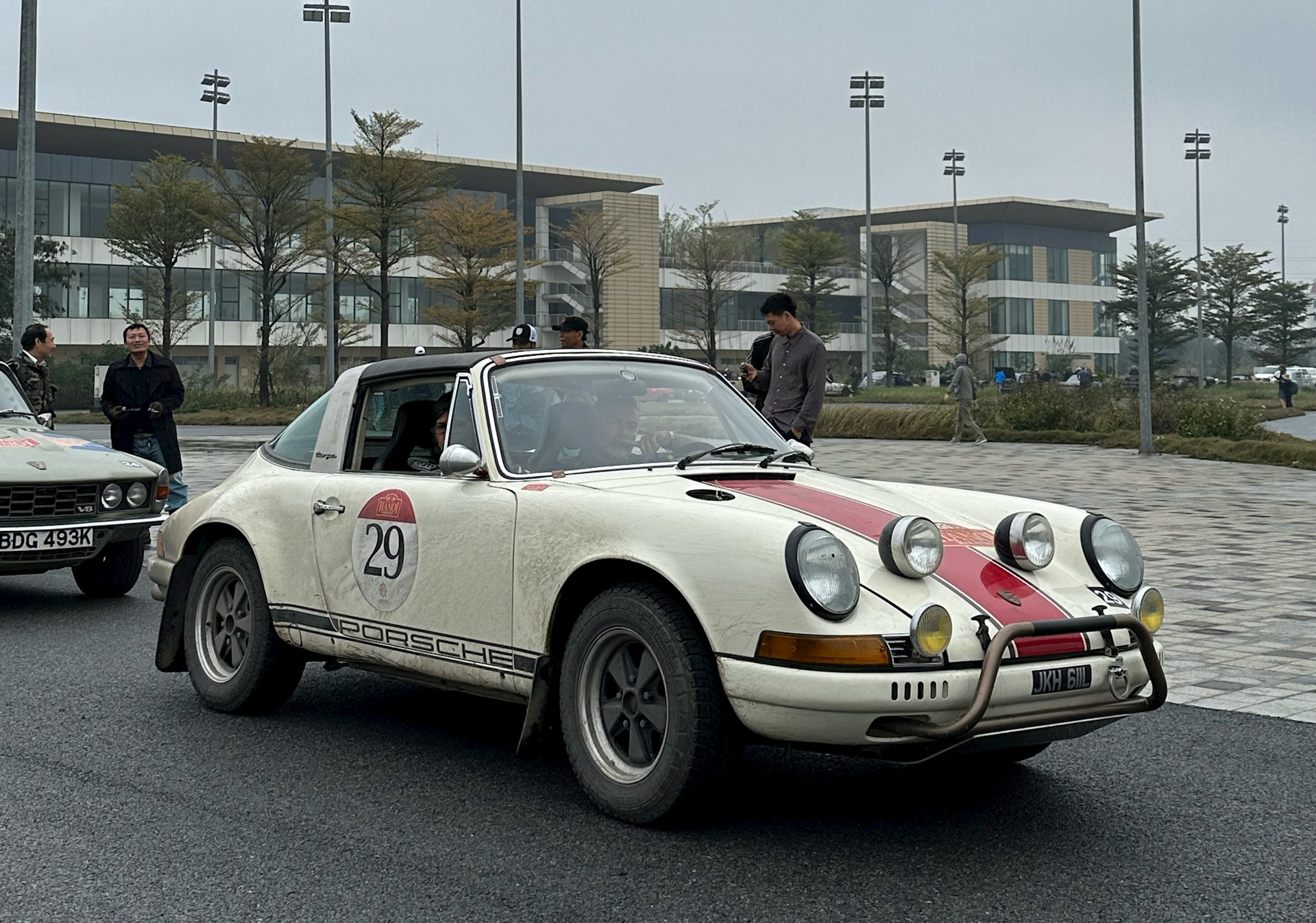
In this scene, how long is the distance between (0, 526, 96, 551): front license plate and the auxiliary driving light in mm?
213

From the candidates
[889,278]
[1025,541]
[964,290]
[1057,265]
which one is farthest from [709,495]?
[1057,265]

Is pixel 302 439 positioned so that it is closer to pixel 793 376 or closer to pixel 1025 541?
pixel 1025 541

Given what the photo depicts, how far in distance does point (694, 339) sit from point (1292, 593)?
2633 inches

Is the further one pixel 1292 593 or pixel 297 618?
pixel 1292 593

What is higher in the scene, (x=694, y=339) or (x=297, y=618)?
(x=694, y=339)

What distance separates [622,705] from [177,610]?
2.68m

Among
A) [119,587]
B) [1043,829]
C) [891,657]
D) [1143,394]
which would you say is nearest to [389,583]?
[891,657]

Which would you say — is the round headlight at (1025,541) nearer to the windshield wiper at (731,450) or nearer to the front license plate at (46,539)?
the windshield wiper at (731,450)

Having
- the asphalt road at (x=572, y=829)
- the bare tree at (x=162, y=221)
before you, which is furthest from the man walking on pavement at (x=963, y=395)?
the bare tree at (x=162, y=221)

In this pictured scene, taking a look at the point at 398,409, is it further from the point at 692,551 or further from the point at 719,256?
the point at 719,256

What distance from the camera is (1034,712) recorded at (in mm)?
4105

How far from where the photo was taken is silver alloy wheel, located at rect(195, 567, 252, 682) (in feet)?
19.9

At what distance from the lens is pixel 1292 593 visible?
32.0 feet

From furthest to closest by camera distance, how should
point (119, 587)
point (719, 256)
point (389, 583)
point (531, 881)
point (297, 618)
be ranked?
point (719, 256) < point (119, 587) < point (297, 618) < point (389, 583) < point (531, 881)
